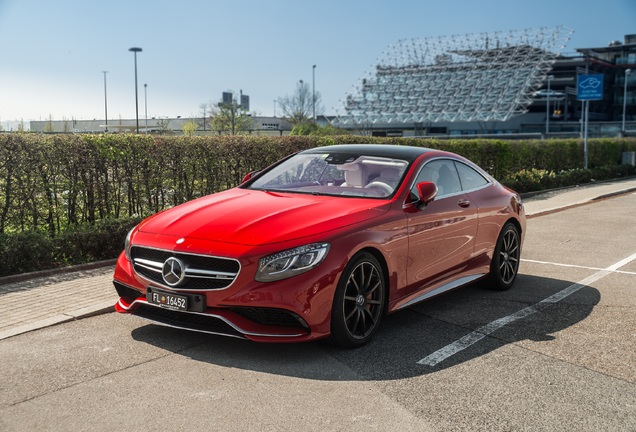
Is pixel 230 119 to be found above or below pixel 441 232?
above

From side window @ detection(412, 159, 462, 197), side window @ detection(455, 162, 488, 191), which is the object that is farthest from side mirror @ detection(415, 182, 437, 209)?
side window @ detection(455, 162, 488, 191)

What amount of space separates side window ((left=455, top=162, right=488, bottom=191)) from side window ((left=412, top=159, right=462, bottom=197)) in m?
0.10

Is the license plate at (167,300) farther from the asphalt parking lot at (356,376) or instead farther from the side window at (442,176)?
the side window at (442,176)

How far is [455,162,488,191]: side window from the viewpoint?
698cm

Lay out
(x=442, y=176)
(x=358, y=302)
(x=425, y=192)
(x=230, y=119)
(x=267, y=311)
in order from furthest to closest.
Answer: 1. (x=230, y=119)
2. (x=442, y=176)
3. (x=425, y=192)
4. (x=358, y=302)
5. (x=267, y=311)

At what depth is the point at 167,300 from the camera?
4.97m

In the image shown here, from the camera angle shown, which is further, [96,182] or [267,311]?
[96,182]

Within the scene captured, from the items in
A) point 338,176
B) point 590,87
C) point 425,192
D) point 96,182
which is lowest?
point 96,182

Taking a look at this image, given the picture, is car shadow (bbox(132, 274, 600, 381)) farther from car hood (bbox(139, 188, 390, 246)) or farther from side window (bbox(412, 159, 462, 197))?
side window (bbox(412, 159, 462, 197))

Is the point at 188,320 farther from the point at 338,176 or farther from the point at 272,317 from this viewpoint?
the point at 338,176

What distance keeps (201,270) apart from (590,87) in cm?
2761

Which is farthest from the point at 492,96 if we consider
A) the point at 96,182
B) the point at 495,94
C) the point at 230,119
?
the point at 96,182

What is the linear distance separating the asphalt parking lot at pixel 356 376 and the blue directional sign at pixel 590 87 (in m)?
24.4

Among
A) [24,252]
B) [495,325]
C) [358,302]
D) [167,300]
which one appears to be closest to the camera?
[167,300]
